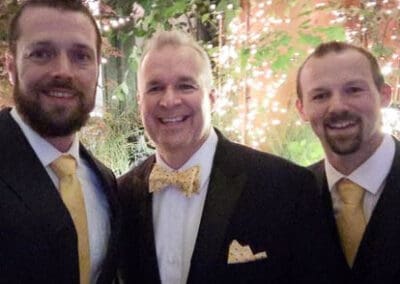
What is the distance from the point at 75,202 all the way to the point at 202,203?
1.59 ft

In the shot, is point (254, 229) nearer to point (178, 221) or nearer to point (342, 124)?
point (178, 221)

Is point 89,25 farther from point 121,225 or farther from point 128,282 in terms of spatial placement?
point 128,282

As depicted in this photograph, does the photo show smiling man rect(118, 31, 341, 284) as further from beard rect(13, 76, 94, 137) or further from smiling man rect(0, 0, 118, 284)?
beard rect(13, 76, 94, 137)

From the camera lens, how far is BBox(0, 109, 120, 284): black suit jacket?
1.81m

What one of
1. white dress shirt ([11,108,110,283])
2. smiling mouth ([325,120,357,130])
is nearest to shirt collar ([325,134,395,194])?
smiling mouth ([325,120,357,130])

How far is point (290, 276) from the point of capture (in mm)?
2199

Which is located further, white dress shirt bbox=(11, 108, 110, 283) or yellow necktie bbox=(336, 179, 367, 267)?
yellow necktie bbox=(336, 179, 367, 267)

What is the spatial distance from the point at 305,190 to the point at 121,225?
70cm

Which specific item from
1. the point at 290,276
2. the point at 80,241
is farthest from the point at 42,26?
the point at 290,276

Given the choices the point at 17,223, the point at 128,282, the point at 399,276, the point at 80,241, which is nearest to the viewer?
the point at 17,223

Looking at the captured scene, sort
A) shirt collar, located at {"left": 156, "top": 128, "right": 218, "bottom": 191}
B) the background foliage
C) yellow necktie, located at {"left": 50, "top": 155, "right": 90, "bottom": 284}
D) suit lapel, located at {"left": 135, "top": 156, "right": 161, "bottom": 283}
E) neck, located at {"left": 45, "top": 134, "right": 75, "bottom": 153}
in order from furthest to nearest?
the background foliage
shirt collar, located at {"left": 156, "top": 128, "right": 218, "bottom": 191}
suit lapel, located at {"left": 135, "top": 156, "right": 161, "bottom": 283}
neck, located at {"left": 45, "top": 134, "right": 75, "bottom": 153}
yellow necktie, located at {"left": 50, "top": 155, "right": 90, "bottom": 284}

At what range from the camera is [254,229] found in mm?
2156

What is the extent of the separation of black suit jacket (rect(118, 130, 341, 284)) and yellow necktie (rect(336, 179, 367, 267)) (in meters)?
0.10

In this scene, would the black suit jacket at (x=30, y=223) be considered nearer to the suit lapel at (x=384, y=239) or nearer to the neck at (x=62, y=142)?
the neck at (x=62, y=142)
